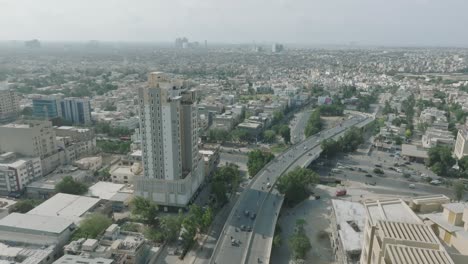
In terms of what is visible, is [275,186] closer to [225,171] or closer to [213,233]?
[225,171]

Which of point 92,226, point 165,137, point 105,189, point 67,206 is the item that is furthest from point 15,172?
point 165,137

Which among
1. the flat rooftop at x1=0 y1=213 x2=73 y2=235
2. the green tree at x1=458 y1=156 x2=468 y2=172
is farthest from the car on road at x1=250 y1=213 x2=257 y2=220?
the green tree at x1=458 y1=156 x2=468 y2=172

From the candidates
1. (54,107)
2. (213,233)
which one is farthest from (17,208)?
(54,107)

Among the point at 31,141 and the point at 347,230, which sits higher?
the point at 31,141

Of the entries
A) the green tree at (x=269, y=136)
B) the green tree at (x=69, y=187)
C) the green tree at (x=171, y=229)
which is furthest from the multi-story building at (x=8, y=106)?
the green tree at (x=171, y=229)

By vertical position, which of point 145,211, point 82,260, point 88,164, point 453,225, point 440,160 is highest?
point 453,225

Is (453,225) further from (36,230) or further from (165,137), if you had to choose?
(36,230)
